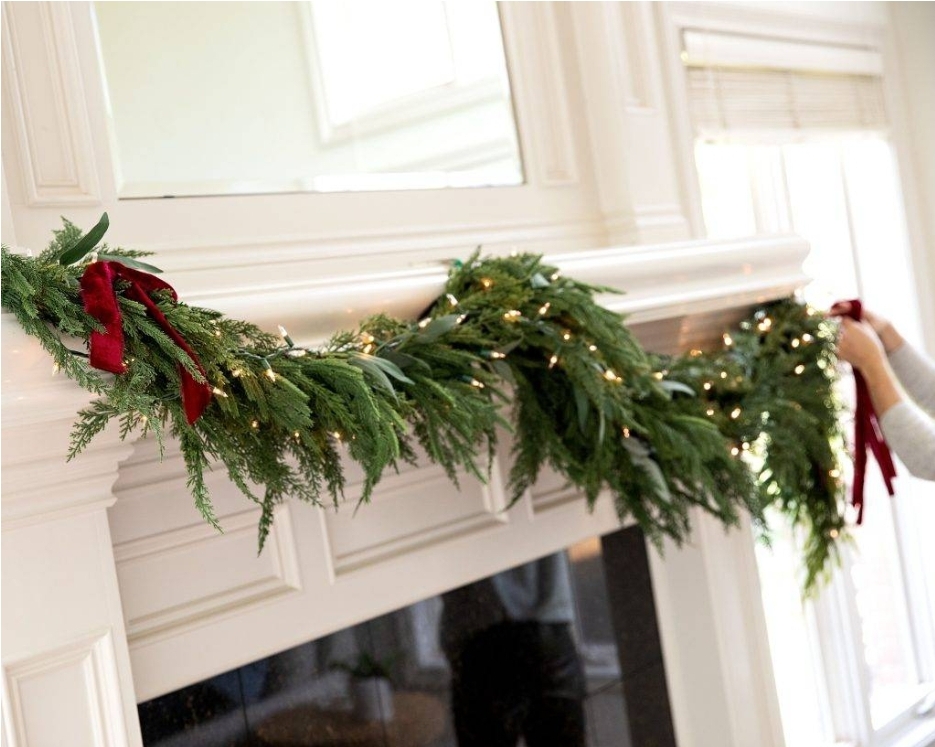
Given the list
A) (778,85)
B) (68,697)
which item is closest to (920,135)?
(778,85)

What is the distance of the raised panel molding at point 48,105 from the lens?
52.5 inches

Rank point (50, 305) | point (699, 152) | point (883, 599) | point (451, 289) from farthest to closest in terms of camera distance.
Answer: point (883, 599) < point (699, 152) < point (451, 289) < point (50, 305)

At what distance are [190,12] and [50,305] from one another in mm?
690

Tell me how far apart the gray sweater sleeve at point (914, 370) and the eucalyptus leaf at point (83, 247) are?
1587 millimetres

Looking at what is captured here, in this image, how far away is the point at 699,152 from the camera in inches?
96.4

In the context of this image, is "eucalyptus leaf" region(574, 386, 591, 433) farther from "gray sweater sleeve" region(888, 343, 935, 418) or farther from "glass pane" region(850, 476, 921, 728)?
"glass pane" region(850, 476, 921, 728)

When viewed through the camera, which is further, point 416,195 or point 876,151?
point 876,151

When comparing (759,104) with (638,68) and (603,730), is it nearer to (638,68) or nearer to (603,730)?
(638,68)

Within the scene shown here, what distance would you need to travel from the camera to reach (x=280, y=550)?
1.52 metres

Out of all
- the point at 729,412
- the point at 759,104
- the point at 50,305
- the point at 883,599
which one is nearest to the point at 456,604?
the point at 729,412

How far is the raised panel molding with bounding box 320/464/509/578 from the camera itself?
1.60 m

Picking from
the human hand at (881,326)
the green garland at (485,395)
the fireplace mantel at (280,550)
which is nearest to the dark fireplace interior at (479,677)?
the fireplace mantel at (280,550)

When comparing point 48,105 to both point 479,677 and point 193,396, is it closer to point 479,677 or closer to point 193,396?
point 193,396

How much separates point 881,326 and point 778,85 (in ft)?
2.44
